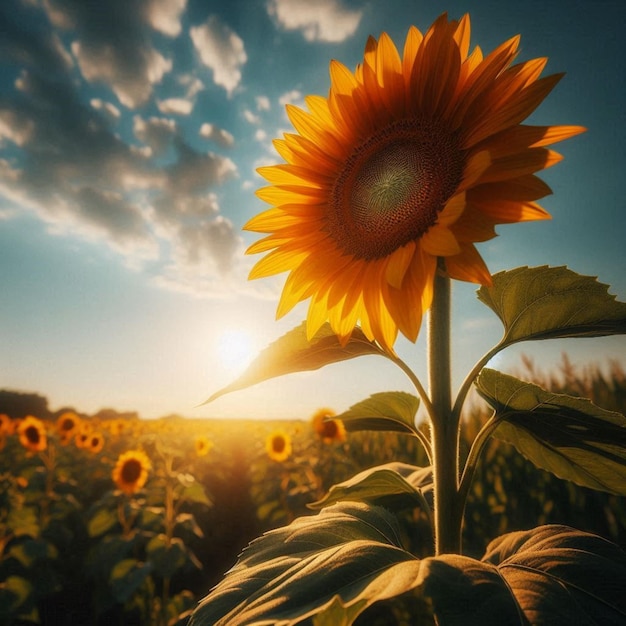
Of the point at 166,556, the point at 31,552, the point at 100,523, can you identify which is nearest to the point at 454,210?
the point at 166,556

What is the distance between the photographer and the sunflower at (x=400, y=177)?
2.91ft

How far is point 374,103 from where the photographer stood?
1182 millimetres

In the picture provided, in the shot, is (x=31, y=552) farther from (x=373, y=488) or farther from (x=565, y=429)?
(x=565, y=429)

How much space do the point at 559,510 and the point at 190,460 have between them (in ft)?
38.0

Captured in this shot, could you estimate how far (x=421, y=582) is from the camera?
2.03 ft

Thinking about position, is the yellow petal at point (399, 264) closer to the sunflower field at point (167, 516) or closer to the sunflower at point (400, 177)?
the sunflower at point (400, 177)

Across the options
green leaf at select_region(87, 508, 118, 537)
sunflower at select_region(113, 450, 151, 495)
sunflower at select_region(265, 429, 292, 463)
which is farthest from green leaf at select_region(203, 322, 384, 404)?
sunflower at select_region(265, 429, 292, 463)

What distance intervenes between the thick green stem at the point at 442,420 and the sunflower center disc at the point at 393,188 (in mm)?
159

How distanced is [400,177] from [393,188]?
0.03 m

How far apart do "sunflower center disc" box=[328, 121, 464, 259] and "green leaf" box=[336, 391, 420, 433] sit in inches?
15.5

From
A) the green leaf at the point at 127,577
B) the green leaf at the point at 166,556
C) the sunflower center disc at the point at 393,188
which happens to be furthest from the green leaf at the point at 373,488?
the green leaf at the point at 166,556

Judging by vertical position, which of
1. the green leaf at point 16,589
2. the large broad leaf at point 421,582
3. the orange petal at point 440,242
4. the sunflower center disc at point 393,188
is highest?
the sunflower center disc at point 393,188

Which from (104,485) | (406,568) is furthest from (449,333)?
(104,485)

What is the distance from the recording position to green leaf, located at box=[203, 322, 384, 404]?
111 cm
